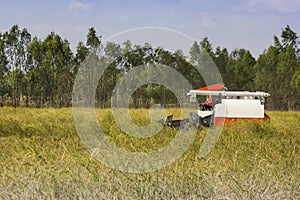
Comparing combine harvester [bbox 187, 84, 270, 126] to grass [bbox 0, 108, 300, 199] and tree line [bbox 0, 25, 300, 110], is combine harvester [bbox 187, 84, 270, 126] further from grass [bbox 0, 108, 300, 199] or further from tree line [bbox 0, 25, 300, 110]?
tree line [bbox 0, 25, 300, 110]

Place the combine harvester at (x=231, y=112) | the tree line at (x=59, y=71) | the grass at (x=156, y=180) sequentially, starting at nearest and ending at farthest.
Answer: the grass at (x=156, y=180)
the combine harvester at (x=231, y=112)
the tree line at (x=59, y=71)

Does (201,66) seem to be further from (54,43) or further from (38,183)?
(38,183)

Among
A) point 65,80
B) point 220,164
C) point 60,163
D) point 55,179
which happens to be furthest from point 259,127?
point 65,80

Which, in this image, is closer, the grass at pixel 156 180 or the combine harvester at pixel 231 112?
the grass at pixel 156 180

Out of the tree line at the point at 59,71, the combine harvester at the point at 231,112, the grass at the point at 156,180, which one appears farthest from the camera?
the tree line at the point at 59,71

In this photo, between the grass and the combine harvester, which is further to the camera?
the combine harvester

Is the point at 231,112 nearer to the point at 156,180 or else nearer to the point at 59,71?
the point at 156,180

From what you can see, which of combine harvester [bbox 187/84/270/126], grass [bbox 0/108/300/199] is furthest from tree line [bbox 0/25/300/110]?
grass [bbox 0/108/300/199]

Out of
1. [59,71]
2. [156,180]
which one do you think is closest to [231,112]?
[156,180]

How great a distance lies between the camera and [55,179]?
4.41 metres

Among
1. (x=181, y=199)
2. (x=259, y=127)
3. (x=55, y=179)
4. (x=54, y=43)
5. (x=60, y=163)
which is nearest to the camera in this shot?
(x=181, y=199)

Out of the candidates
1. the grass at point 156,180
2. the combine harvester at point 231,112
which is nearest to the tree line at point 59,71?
the combine harvester at point 231,112

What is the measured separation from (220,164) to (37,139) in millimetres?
4319

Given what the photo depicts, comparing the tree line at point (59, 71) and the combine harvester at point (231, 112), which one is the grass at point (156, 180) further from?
the tree line at point (59, 71)
